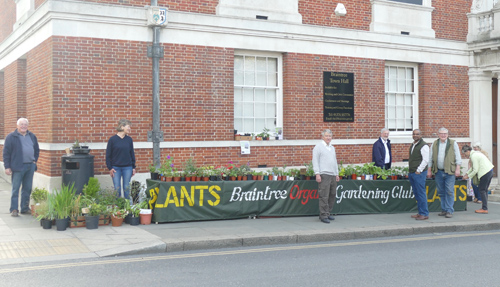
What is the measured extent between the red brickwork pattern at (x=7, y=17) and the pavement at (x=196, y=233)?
7028mm

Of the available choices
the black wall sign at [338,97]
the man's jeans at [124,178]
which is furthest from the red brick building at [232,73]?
the man's jeans at [124,178]

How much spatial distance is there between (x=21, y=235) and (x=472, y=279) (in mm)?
7089

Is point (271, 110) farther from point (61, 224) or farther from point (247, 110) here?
point (61, 224)

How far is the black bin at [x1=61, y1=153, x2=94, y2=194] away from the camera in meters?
11.2

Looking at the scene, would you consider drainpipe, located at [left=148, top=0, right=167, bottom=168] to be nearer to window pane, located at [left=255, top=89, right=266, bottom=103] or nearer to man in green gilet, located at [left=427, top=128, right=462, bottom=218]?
window pane, located at [left=255, top=89, right=266, bottom=103]

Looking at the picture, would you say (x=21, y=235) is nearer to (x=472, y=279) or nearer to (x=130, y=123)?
(x=130, y=123)

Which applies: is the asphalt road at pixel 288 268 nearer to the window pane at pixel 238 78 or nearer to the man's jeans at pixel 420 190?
the man's jeans at pixel 420 190

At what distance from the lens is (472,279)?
6.89 meters

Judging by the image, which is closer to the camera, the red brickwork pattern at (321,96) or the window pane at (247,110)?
the window pane at (247,110)

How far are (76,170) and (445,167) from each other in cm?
791

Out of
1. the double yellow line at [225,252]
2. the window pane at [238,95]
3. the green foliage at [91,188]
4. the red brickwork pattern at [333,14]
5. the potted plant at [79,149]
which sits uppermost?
the red brickwork pattern at [333,14]

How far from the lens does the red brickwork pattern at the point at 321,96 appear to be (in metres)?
14.7

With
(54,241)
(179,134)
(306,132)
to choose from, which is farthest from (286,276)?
(306,132)

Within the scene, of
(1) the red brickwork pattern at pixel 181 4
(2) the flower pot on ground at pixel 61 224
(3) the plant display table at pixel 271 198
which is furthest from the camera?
(1) the red brickwork pattern at pixel 181 4
